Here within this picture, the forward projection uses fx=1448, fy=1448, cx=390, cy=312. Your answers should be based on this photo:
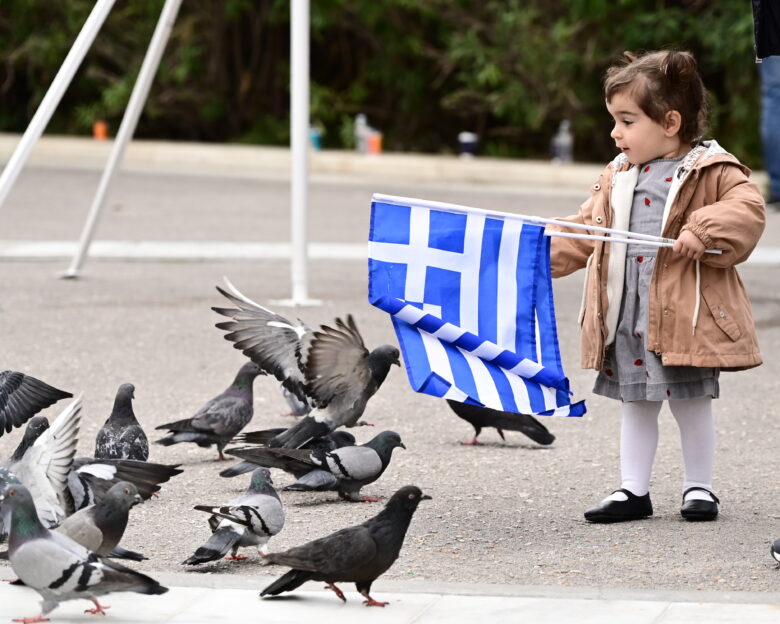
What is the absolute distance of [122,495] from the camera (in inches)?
168

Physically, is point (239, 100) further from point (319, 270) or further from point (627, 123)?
point (627, 123)

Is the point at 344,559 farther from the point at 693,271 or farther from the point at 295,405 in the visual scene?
the point at 295,405

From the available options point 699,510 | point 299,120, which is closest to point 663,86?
point 699,510

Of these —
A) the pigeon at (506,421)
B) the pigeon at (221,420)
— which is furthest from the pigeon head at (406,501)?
the pigeon at (506,421)

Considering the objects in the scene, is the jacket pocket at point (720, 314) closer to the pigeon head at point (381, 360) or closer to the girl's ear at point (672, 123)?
the girl's ear at point (672, 123)

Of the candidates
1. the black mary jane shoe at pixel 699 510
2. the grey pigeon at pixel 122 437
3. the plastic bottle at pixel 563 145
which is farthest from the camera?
the plastic bottle at pixel 563 145

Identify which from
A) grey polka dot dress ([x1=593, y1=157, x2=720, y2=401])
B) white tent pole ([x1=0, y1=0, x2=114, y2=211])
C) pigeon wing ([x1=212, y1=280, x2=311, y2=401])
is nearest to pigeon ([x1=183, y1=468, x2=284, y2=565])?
pigeon wing ([x1=212, y1=280, x2=311, y2=401])

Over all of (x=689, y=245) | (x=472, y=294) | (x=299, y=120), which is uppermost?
(x=299, y=120)

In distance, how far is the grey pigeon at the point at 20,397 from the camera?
5.28m

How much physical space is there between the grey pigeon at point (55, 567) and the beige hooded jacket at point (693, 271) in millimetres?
1841

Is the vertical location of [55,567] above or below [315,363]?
below

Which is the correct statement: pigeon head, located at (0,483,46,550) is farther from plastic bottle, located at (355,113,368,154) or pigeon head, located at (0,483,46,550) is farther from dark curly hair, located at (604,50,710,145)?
plastic bottle, located at (355,113,368,154)

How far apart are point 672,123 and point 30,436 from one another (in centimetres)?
240

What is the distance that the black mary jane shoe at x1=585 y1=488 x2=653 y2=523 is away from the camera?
504cm
